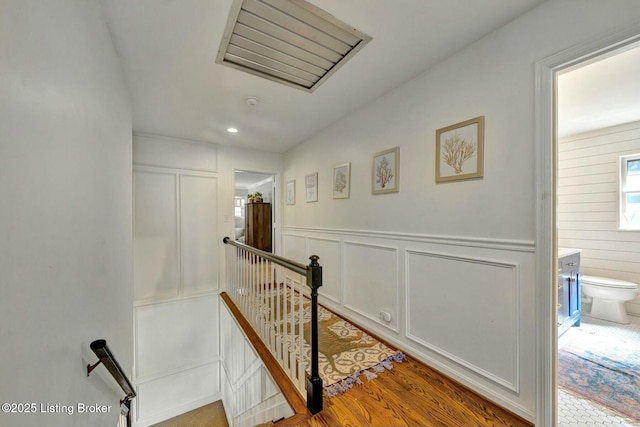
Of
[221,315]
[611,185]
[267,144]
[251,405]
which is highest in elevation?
[267,144]

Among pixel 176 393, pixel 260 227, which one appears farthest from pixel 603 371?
pixel 260 227

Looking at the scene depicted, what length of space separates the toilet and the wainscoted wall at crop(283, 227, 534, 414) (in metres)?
2.48

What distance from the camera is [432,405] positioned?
4.99 feet

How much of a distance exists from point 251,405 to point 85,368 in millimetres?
1936

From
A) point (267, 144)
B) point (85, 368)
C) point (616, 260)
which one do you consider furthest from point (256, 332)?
point (616, 260)

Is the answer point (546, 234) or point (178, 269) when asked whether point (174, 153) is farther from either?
point (546, 234)

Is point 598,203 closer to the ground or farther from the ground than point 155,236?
farther from the ground

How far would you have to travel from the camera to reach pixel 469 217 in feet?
5.44

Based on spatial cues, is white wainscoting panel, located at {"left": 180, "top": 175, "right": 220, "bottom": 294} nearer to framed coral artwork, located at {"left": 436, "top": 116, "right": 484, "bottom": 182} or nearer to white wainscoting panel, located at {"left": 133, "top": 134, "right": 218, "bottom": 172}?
white wainscoting panel, located at {"left": 133, "top": 134, "right": 218, "bottom": 172}

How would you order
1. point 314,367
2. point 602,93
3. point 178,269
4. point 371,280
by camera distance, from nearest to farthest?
point 314,367
point 602,93
point 371,280
point 178,269

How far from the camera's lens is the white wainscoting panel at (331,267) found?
2.90 meters

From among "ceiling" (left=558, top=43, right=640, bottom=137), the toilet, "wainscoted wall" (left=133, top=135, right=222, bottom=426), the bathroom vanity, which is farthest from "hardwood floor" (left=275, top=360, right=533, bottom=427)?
"wainscoted wall" (left=133, top=135, right=222, bottom=426)

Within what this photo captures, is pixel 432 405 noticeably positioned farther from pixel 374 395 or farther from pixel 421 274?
pixel 421 274

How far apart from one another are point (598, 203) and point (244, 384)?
4882 mm
